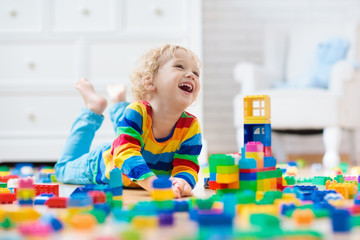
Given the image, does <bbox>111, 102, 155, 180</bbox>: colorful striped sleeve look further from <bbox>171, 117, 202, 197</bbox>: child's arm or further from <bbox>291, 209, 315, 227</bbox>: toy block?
<bbox>291, 209, 315, 227</bbox>: toy block

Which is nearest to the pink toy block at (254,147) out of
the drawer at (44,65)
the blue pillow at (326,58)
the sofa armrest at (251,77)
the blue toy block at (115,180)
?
the blue toy block at (115,180)

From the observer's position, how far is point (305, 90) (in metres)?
2.50

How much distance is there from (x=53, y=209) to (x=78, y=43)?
5.07 feet

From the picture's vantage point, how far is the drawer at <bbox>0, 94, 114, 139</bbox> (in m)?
2.35

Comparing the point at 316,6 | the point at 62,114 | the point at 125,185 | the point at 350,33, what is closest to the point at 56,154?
the point at 62,114

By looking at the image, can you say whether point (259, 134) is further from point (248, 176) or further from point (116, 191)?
point (116, 191)

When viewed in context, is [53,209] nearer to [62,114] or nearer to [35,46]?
[62,114]

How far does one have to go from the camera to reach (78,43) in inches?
93.3

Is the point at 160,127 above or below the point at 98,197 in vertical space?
above

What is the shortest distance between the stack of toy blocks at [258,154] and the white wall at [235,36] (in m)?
2.19

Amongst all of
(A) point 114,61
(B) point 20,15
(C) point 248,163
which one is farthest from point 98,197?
(B) point 20,15

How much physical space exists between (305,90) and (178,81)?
1.43 meters

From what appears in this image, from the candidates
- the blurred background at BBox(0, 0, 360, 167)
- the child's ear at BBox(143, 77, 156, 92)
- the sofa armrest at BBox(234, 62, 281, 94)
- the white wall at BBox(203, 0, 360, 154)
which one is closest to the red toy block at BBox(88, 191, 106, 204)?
the child's ear at BBox(143, 77, 156, 92)

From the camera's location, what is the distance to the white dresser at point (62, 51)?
2.35 metres
